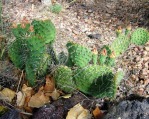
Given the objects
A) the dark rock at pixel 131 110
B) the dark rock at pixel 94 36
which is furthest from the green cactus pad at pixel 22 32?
the dark rock at pixel 94 36

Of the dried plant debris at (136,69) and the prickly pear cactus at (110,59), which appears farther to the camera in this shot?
the dried plant debris at (136,69)

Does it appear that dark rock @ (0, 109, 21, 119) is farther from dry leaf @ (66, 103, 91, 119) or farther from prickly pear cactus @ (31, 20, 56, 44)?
prickly pear cactus @ (31, 20, 56, 44)

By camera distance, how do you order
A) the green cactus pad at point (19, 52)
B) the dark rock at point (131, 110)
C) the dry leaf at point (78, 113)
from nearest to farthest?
the dark rock at point (131, 110), the dry leaf at point (78, 113), the green cactus pad at point (19, 52)

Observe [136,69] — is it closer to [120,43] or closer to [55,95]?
[120,43]

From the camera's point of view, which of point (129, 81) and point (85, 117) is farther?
point (129, 81)

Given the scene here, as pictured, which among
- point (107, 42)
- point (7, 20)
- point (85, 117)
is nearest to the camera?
point (85, 117)

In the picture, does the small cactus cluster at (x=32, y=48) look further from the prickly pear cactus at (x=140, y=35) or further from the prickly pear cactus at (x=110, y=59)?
the prickly pear cactus at (x=140, y=35)

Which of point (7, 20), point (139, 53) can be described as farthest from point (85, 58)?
point (7, 20)

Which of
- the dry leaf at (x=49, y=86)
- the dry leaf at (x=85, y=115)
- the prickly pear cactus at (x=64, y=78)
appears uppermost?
the prickly pear cactus at (x=64, y=78)

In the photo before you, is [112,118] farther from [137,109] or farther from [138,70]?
[138,70]
